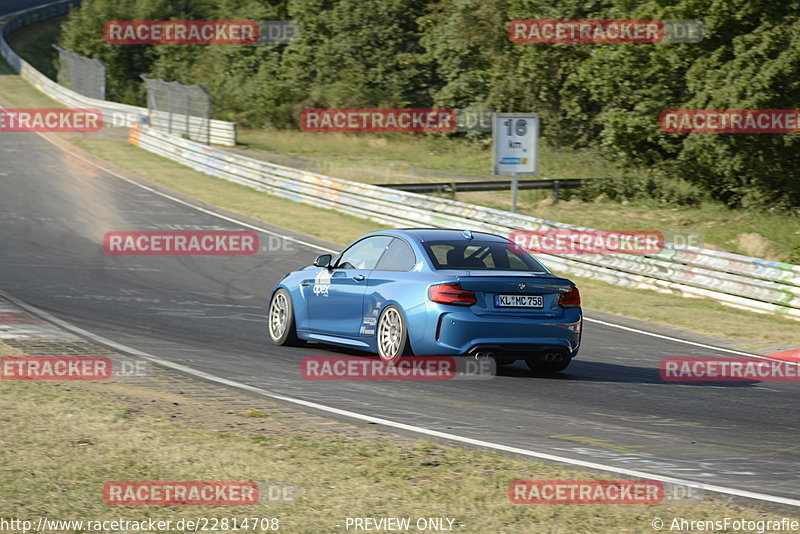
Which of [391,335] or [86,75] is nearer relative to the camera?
[391,335]

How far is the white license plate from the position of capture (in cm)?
984

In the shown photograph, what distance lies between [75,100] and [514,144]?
38690 mm

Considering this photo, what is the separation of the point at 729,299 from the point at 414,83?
39.4 m

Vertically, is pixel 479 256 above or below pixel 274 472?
above

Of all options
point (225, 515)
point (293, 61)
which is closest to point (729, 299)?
point (225, 515)

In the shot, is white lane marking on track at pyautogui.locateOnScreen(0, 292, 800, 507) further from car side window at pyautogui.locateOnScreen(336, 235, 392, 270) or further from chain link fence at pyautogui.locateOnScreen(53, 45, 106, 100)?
chain link fence at pyautogui.locateOnScreen(53, 45, 106, 100)

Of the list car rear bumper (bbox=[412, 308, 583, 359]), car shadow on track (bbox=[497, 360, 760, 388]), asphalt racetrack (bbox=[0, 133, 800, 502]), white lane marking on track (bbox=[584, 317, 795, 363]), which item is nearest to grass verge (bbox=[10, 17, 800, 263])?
white lane marking on track (bbox=[584, 317, 795, 363])

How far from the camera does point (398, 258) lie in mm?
10703

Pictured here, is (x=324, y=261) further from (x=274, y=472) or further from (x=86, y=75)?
(x=86, y=75)

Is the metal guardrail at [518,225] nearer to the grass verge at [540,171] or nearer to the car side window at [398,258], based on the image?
the grass verge at [540,171]

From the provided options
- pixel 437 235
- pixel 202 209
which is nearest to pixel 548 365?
pixel 437 235

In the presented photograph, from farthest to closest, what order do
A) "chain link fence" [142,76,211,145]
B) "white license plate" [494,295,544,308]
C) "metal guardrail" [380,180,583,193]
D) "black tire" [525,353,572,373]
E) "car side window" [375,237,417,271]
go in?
"chain link fence" [142,76,211,145], "metal guardrail" [380,180,583,193], "black tire" [525,353,572,373], "car side window" [375,237,417,271], "white license plate" [494,295,544,308]

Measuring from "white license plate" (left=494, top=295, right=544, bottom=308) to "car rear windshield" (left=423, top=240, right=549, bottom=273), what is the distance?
1.44 ft

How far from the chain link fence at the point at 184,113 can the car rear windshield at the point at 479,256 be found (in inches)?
Answer: 1434
